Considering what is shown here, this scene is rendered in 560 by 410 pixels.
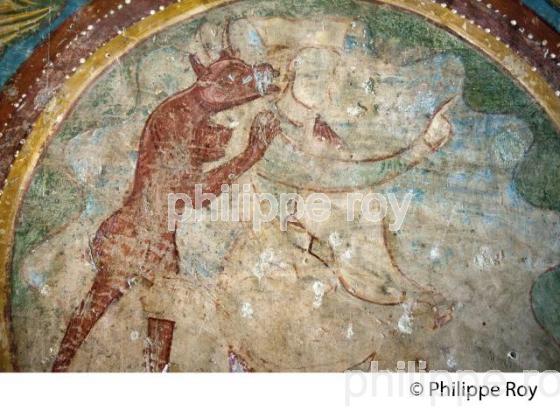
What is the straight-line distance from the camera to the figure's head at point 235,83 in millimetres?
3873

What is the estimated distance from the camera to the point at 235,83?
388 cm

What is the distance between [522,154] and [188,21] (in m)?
1.70

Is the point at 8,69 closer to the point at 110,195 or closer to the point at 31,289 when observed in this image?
the point at 110,195

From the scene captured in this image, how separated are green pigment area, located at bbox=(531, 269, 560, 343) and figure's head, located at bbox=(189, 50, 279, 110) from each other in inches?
60.8

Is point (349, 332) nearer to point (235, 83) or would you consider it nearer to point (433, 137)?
point (433, 137)

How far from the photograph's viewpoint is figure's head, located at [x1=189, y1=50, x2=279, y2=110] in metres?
3.87

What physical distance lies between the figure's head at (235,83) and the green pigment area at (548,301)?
5.06 ft

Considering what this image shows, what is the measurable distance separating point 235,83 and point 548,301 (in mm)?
1791

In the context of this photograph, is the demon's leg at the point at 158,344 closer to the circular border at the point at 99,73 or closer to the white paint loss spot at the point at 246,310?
the white paint loss spot at the point at 246,310

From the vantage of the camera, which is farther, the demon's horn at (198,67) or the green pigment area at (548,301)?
the demon's horn at (198,67)

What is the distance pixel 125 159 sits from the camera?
12.7 ft

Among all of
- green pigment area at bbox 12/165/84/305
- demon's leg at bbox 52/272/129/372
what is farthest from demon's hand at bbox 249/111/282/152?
demon's leg at bbox 52/272/129/372

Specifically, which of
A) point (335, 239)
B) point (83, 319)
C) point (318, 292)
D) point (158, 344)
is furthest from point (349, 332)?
point (83, 319)

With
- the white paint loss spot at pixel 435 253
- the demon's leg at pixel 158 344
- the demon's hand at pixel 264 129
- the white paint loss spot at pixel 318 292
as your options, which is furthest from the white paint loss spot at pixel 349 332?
the demon's hand at pixel 264 129
